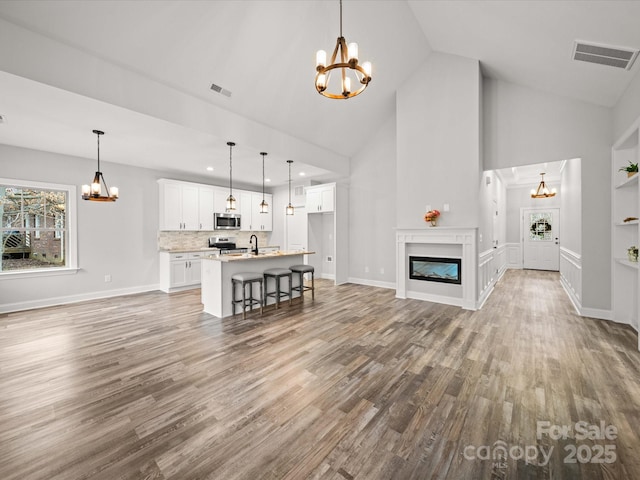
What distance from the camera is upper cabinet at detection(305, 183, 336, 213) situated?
7.14 metres

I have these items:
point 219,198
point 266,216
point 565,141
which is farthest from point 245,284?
point 565,141

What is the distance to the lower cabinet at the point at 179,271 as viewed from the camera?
6.23 m

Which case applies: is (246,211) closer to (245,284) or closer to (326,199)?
(326,199)

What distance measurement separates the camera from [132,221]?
20.4 ft

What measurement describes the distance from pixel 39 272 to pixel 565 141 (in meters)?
9.50

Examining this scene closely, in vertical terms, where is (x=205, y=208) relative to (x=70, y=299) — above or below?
above

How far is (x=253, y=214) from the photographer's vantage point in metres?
8.51

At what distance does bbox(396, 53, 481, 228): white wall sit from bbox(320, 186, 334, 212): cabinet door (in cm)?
198

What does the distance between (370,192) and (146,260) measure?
569 cm

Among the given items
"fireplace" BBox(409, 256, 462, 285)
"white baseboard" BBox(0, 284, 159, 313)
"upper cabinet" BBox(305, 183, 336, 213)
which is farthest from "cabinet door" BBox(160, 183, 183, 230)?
"fireplace" BBox(409, 256, 462, 285)

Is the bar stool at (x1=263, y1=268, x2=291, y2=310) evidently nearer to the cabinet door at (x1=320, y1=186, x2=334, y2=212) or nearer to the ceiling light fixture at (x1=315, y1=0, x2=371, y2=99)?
the cabinet door at (x1=320, y1=186, x2=334, y2=212)

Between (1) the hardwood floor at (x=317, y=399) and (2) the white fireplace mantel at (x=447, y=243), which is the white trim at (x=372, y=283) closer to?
(2) the white fireplace mantel at (x=447, y=243)

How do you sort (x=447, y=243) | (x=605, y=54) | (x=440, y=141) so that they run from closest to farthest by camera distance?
(x=605, y=54)
(x=447, y=243)
(x=440, y=141)

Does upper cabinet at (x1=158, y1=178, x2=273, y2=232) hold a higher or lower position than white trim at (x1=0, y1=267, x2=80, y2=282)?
higher
